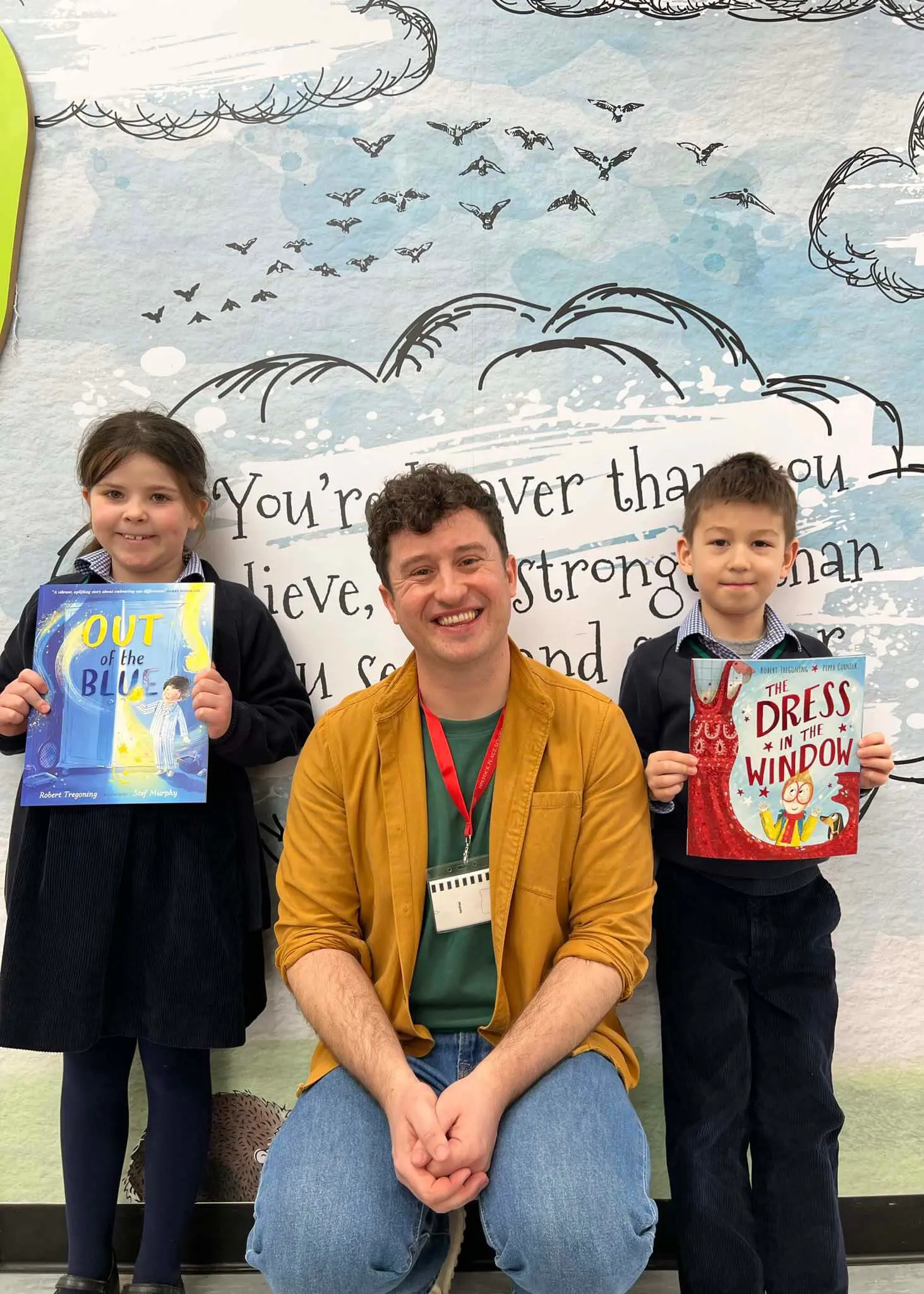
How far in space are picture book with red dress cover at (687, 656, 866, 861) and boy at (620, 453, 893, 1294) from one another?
0.05 meters

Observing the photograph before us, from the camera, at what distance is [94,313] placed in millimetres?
2082

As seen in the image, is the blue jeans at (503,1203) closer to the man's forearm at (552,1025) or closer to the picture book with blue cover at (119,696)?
the man's forearm at (552,1025)

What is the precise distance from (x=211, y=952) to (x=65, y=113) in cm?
183

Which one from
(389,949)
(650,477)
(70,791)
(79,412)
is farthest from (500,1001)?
(79,412)

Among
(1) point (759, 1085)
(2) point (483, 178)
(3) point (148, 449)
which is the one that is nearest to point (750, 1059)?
(1) point (759, 1085)

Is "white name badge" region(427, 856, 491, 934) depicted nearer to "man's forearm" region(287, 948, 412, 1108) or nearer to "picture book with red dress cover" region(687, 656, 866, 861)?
"man's forearm" region(287, 948, 412, 1108)

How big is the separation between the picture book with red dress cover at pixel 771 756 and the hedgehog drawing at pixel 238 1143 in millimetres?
1117

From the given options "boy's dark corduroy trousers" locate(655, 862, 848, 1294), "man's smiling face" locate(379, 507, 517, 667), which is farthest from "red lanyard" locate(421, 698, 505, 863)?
"boy's dark corduroy trousers" locate(655, 862, 848, 1294)

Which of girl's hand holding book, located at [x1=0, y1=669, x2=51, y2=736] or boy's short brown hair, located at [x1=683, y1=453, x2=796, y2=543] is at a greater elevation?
boy's short brown hair, located at [x1=683, y1=453, x2=796, y2=543]

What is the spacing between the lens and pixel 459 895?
1.61 metres

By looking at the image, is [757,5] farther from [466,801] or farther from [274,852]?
[274,852]

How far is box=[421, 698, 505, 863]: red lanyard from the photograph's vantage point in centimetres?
165

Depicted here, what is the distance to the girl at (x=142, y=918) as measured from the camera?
1790 mm

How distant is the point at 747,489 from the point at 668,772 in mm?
576
